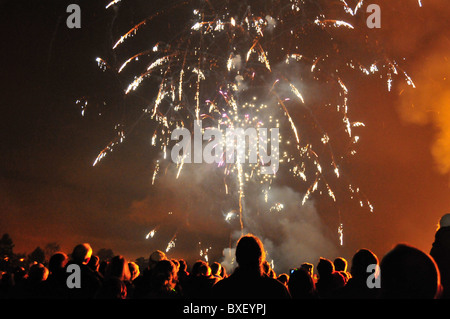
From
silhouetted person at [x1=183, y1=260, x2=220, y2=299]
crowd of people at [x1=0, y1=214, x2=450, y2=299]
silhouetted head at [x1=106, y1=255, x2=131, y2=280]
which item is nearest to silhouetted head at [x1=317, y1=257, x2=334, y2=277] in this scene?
crowd of people at [x1=0, y1=214, x2=450, y2=299]

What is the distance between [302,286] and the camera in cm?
404

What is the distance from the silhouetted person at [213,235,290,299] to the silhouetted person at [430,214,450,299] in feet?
7.79

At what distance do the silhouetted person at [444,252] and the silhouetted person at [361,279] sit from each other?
2.68ft

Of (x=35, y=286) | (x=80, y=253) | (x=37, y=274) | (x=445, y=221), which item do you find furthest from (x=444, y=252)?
(x=37, y=274)

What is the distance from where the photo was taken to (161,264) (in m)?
4.00

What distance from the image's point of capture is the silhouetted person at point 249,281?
2.92m

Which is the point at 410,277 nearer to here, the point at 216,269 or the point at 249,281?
the point at 249,281

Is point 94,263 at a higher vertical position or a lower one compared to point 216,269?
higher

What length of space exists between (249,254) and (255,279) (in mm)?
206

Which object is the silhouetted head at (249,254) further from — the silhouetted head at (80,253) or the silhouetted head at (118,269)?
the silhouetted head at (80,253)

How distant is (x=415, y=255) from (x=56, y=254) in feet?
13.4
